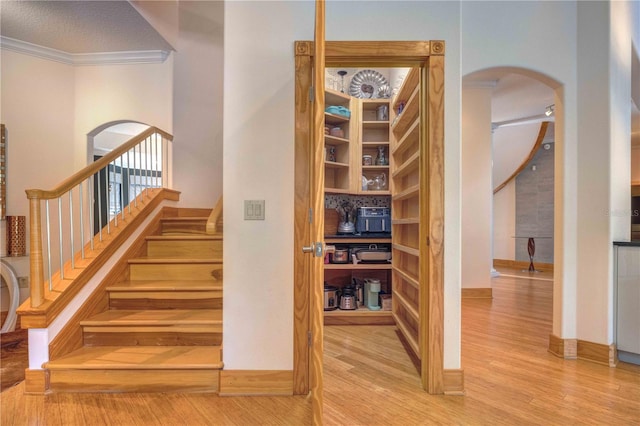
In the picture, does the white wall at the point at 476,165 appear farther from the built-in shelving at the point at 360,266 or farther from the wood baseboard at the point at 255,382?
the wood baseboard at the point at 255,382

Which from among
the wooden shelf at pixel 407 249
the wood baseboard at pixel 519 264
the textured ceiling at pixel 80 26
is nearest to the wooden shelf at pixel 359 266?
the wooden shelf at pixel 407 249

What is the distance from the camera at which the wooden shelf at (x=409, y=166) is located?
2.27 meters

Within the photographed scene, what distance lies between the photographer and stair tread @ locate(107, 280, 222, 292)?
2389 millimetres

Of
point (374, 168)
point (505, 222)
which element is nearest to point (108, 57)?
point (374, 168)

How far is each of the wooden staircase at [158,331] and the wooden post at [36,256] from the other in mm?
334

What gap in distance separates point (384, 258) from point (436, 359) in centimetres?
138

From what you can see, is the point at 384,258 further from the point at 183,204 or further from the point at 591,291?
the point at 183,204

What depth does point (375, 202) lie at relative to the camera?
3.56 metres

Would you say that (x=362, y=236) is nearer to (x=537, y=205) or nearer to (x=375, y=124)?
(x=375, y=124)

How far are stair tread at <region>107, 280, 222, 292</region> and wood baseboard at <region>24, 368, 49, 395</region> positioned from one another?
26.3 inches

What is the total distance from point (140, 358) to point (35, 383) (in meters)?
0.58

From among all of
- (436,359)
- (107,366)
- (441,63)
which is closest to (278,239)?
(436,359)

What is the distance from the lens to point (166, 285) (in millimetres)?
2463

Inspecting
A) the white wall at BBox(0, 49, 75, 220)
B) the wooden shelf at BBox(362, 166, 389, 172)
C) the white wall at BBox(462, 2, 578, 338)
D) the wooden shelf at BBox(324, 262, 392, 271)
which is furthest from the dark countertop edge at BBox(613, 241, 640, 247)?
the white wall at BBox(0, 49, 75, 220)
